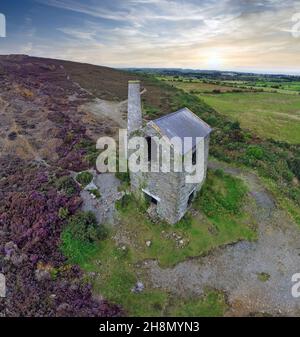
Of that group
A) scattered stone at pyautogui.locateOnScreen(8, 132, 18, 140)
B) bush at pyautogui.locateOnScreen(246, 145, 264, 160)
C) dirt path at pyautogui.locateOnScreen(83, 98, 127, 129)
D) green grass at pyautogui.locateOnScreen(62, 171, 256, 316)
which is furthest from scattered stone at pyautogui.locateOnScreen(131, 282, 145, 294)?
dirt path at pyautogui.locateOnScreen(83, 98, 127, 129)

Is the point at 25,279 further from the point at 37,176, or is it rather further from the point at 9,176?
the point at 9,176

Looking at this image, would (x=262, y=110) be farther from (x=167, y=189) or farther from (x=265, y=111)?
(x=167, y=189)

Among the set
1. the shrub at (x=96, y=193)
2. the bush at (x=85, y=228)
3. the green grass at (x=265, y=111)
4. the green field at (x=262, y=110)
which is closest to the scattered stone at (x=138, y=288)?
the bush at (x=85, y=228)

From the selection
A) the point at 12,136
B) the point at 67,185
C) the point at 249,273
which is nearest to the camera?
the point at 249,273

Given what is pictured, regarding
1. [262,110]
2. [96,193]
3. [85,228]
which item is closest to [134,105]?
[96,193]

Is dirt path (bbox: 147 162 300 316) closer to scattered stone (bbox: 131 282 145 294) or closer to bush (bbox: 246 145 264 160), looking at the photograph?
scattered stone (bbox: 131 282 145 294)

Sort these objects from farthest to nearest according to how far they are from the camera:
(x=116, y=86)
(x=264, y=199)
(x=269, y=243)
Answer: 1. (x=116, y=86)
2. (x=264, y=199)
3. (x=269, y=243)
